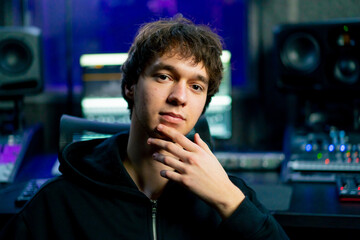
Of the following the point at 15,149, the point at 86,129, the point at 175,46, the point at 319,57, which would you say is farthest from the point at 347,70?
the point at 15,149

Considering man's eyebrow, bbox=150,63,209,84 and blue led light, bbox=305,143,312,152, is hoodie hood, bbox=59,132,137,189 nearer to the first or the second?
man's eyebrow, bbox=150,63,209,84

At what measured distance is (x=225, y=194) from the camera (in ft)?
3.46

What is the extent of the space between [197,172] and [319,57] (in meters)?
1.04

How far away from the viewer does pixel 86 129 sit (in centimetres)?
130

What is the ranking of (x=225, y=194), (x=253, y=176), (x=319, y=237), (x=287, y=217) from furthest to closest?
1. (x=319, y=237)
2. (x=253, y=176)
3. (x=287, y=217)
4. (x=225, y=194)

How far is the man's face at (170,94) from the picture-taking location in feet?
3.51

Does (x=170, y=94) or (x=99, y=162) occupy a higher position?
(x=170, y=94)

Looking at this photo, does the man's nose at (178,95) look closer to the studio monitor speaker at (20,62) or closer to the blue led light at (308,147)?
the blue led light at (308,147)

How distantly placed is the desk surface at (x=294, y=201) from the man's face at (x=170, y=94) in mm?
433

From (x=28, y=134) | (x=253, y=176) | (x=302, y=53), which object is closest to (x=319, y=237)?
(x=253, y=176)

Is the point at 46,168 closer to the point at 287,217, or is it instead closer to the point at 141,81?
the point at 141,81

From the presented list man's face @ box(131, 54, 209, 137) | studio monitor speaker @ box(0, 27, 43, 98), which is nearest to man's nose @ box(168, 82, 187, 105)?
man's face @ box(131, 54, 209, 137)

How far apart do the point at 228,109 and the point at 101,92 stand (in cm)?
57

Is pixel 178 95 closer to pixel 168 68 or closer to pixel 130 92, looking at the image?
pixel 168 68
